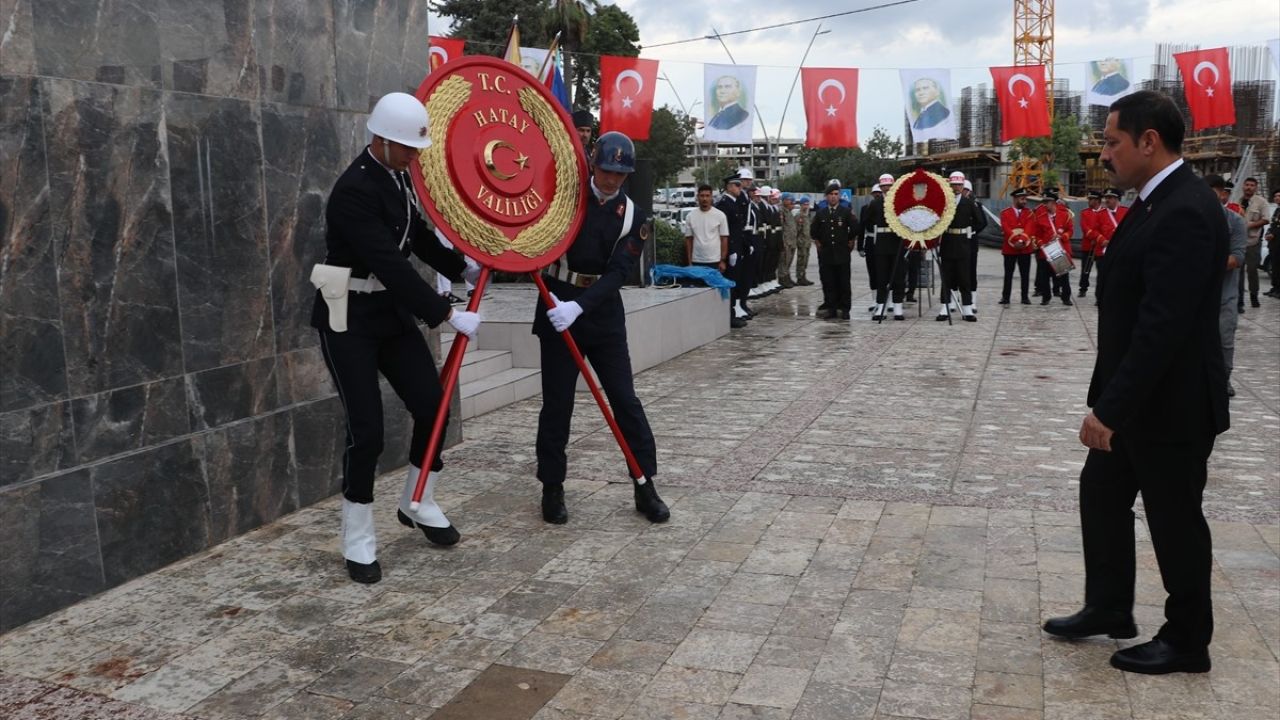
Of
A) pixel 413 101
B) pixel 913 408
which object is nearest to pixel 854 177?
pixel 913 408

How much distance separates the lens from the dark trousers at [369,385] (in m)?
4.58

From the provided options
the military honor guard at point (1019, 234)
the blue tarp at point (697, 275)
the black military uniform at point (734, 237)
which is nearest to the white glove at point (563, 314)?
the blue tarp at point (697, 275)

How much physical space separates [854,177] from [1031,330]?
5795 centimetres

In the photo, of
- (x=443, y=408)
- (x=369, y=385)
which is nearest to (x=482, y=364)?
(x=443, y=408)

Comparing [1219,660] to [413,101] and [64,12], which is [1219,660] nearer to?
[413,101]

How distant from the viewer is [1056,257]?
15391 millimetres

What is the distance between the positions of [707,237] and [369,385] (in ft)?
30.4

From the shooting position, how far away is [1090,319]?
14.6 meters

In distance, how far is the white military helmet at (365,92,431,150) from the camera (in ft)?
14.4

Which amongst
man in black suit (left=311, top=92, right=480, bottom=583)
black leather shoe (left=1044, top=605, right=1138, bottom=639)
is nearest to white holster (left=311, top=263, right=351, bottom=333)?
man in black suit (left=311, top=92, right=480, bottom=583)

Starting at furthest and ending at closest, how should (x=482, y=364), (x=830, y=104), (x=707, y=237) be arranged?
(x=830, y=104) → (x=707, y=237) → (x=482, y=364)

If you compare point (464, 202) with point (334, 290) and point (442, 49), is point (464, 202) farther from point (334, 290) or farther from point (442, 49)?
point (442, 49)

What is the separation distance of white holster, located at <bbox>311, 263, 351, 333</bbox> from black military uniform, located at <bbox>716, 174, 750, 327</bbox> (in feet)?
31.2

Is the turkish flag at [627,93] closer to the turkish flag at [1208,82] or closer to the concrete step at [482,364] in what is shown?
the concrete step at [482,364]
